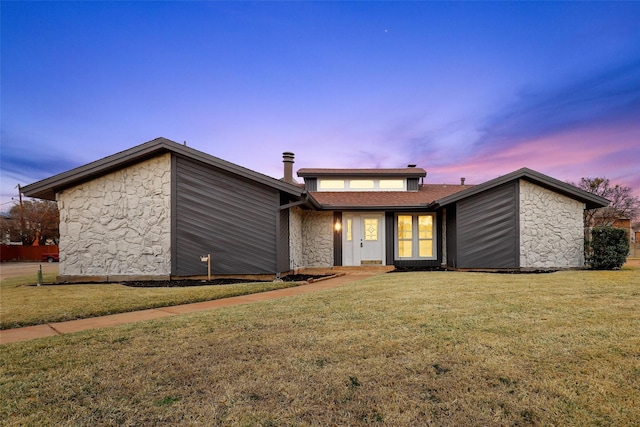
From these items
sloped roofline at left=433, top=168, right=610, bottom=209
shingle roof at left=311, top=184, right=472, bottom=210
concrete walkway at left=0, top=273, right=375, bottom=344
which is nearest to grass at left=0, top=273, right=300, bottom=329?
concrete walkway at left=0, top=273, right=375, bottom=344

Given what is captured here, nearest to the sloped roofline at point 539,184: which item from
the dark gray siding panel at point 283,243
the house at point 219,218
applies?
the house at point 219,218

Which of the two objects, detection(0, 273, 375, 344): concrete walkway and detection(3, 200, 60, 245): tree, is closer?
detection(0, 273, 375, 344): concrete walkway

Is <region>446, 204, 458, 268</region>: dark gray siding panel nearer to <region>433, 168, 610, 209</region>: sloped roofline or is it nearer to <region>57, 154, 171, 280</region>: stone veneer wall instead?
<region>433, 168, 610, 209</region>: sloped roofline

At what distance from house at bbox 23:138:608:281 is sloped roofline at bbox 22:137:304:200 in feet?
0.09

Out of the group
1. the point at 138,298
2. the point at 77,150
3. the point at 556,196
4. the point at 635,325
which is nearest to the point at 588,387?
the point at 635,325

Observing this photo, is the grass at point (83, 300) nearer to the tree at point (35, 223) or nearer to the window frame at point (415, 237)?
the window frame at point (415, 237)

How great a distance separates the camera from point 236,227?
394 inches

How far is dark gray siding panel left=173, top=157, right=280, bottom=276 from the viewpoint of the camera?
9844mm

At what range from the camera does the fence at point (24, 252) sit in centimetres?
2838

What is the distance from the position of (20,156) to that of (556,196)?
126 feet

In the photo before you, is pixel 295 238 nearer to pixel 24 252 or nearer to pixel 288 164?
pixel 288 164

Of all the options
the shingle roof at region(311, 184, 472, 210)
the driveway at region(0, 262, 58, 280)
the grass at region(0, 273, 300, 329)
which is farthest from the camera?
the driveway at region(0, 262, 58, 280)

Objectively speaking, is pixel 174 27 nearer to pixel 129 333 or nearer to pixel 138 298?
pixel 138 298

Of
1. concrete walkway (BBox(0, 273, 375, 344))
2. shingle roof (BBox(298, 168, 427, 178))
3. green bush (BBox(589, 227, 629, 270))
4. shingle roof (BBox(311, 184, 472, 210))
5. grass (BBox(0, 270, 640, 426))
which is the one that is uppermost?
shingle roof (BBox(298, 168, 427, 178))
